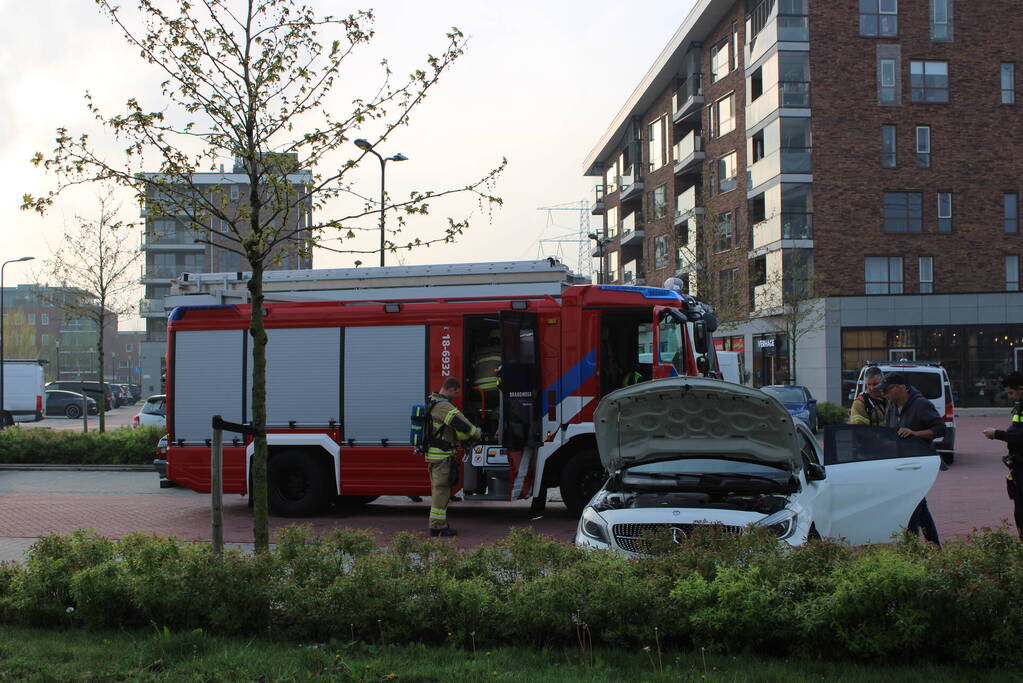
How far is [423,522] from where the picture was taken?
40.1 ft

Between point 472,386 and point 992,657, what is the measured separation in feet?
25.4

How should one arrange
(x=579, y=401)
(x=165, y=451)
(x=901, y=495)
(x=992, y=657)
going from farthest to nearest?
(x=165, y=451)
(x=579, y=401)
(x=901, y=495)
(x=992, y=657)

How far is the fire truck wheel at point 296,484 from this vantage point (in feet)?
40.5

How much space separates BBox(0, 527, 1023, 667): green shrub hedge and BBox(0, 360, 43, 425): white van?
135 feet

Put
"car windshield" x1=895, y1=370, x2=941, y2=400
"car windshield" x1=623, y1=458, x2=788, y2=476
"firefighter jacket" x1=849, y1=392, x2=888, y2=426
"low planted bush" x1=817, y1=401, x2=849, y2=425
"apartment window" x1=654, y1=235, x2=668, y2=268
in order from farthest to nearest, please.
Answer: "apartment window" x1=654, y1=235, x2=668, y2=268 < "low planted bush" x1=817, y1=401, x2=849, y2=425 < "car windshield" x1=895, y1=370, x2=941, y2=400 < "firefighter jacket" x1=849, y1=392, x2=888, y2=426 < "car windshield" x1=623, y1=458, x2=788, y2=476

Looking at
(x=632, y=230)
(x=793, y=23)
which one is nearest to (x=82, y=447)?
(x=793, y=23)

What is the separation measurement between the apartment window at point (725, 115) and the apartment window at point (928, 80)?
8.11m

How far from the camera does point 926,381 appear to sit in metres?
20.6

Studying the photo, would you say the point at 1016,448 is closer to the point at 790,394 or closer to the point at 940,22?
the point at 790,394

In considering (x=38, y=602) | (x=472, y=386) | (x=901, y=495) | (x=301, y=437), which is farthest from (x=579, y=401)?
(x=38, y=602)

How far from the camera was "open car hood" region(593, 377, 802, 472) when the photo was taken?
22.6ft

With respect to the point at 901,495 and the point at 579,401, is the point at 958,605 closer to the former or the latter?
the point at 901,495

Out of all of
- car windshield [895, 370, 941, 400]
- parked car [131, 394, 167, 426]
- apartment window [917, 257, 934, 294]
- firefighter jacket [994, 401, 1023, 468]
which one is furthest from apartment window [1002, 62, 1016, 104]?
firefighter jacket [994, 401, 1023, 468]

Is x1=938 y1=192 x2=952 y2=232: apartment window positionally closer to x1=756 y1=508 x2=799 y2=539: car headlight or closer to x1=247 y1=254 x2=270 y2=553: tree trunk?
x1=756 y1=508 x2=799 y2=539: car headlight
